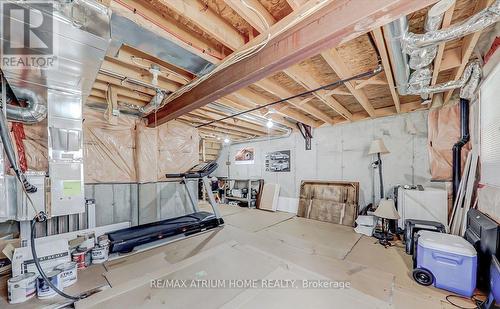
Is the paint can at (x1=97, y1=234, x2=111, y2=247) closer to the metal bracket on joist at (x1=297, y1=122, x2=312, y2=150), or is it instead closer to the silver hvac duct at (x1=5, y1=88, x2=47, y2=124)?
the silver hvac duct at (x1=5, y1=88, x2=47, y2=124)

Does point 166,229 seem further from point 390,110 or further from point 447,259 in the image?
point 390,110

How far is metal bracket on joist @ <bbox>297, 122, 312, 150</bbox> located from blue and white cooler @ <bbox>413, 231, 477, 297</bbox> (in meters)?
3.34

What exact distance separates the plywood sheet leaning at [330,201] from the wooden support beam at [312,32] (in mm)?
3555

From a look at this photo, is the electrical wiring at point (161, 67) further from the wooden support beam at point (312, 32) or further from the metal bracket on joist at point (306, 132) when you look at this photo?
the metal bracket on joist at point (306, 132)

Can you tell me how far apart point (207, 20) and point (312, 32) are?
83 centimetres

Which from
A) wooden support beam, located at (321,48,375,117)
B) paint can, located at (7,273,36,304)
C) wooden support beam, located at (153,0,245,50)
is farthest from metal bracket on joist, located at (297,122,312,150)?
paint can, located at (7,273,36,304)

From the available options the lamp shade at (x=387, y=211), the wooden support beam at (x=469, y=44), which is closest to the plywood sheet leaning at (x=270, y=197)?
the lamp shade at (x=387, y=211)

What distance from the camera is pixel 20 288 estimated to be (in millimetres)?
1760

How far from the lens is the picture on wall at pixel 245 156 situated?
6.68 meters

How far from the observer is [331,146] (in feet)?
15.8

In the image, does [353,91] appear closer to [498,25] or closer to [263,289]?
[498,25]

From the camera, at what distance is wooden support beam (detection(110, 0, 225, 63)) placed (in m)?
1.31

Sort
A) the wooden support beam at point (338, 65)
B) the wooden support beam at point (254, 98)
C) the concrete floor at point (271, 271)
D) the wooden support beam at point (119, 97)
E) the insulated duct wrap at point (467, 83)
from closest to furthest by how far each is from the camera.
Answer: the concrete floor at point (271, 271)
the wooden support beam at point (338, 65)
the insulated duct wrap at point (467, 83)
the wooden support beam at point (119, 97)
the wooden support beam at point (254, 98)

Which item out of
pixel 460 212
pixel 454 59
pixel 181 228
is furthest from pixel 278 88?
pixel 460 212
